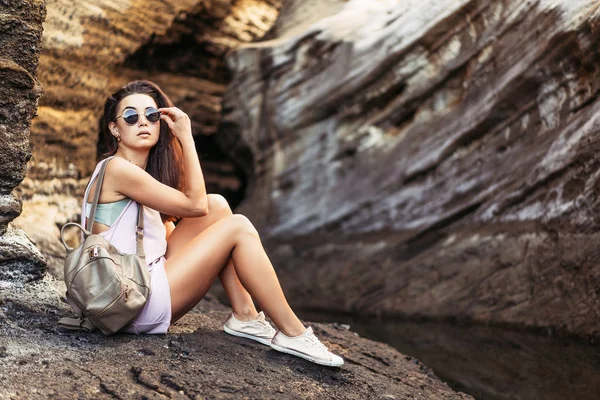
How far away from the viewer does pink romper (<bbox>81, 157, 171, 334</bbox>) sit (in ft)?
10.6

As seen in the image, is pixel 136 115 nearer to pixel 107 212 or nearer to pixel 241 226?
pixel 107 212

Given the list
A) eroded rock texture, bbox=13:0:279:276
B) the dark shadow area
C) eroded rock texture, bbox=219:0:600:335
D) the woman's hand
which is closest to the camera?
the woman's hand

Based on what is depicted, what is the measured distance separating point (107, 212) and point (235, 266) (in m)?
0.66

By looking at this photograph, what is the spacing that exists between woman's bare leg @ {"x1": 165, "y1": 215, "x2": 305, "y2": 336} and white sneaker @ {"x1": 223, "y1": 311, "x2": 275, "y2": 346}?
26 cm

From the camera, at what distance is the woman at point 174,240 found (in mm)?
3285

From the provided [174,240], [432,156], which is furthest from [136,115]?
[432,156]

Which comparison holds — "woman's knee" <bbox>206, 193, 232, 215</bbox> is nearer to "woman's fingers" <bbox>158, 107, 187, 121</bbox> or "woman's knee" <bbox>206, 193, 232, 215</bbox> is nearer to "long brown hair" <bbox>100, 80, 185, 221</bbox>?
"long brown hair" <bbox>100, 80, 185, 221</bbox>

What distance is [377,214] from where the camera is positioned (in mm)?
8734

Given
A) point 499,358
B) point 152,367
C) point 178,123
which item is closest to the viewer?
point 152,367

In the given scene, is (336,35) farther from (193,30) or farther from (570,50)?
(570,50)

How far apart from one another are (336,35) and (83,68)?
12.4ft

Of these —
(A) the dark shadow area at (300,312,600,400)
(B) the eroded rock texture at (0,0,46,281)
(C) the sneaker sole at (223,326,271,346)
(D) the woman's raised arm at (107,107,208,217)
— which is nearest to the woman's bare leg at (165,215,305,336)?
(D) the woman's raised arm at (107,107,208,217)

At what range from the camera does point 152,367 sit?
3.05 meters

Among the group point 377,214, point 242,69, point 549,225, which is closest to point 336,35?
point 242,69
